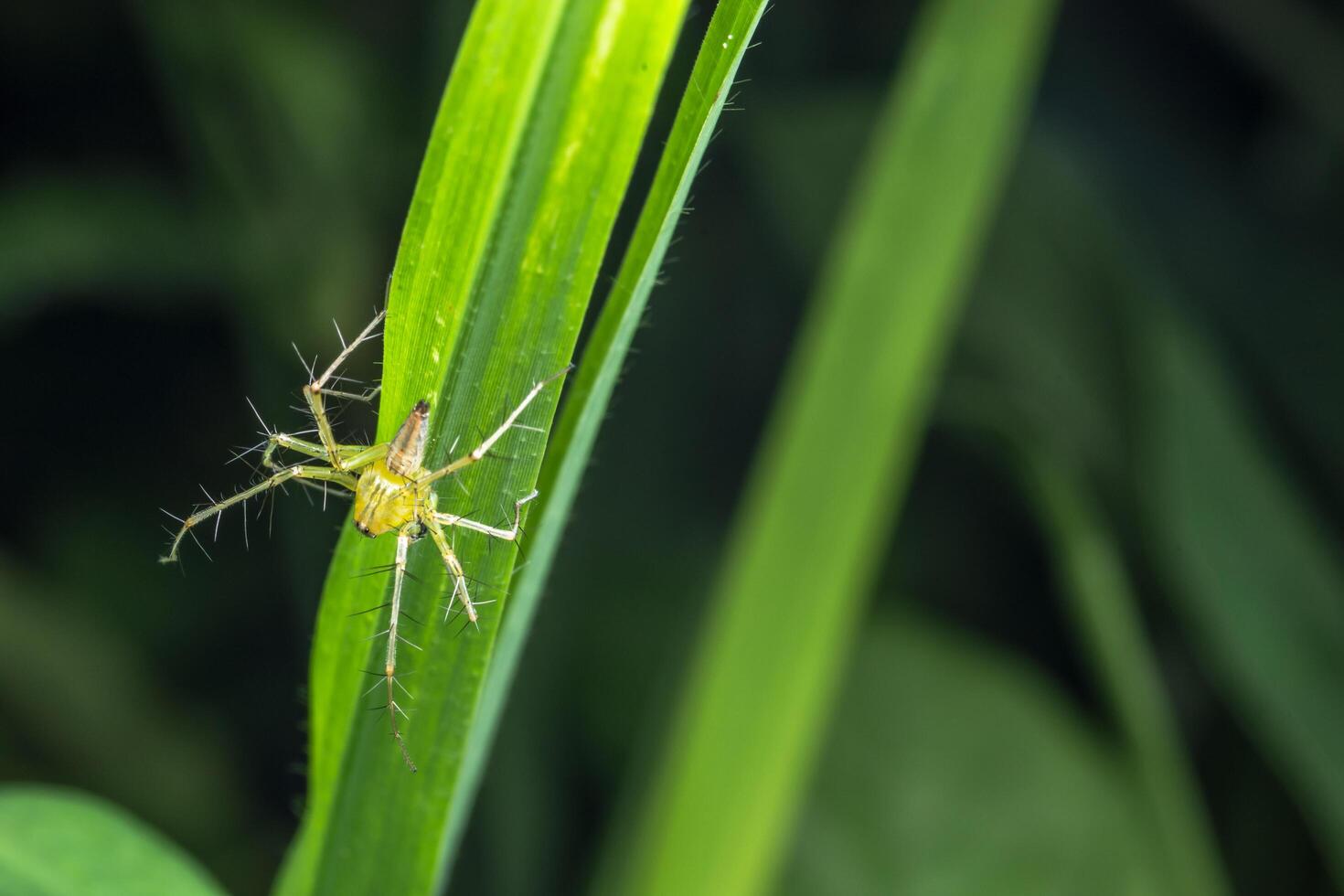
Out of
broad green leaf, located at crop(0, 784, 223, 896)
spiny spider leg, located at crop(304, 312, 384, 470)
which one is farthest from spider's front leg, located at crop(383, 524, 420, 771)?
spiny spider leg, located at crop(304, 312, 384, 470)

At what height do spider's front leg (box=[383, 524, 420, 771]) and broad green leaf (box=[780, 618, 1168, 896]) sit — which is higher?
spider's front leg (box=[383, 524, 420, 771])

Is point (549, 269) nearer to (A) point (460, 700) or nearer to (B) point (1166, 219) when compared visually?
(A) point (460, 700)

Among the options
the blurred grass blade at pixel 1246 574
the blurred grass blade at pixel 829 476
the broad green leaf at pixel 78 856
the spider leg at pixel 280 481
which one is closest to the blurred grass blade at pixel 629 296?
the broad green leaf at pixel 78 856

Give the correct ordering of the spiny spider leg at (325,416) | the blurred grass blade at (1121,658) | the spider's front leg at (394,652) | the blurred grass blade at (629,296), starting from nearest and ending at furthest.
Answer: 1. the blurred grass blade at (629,296)
2. the spider's front leg at (394,652)
3. the spiny spider leg at (325,416)
4. the blurred grass blade at (1121,658)

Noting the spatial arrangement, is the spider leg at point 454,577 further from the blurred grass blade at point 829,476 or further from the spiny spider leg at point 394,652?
the blurred grass blade at point 829,476

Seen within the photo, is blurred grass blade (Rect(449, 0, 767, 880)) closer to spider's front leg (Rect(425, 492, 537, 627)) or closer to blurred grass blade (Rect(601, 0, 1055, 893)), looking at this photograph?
spider's front leg (Rect(425, 492, 537, 627))
